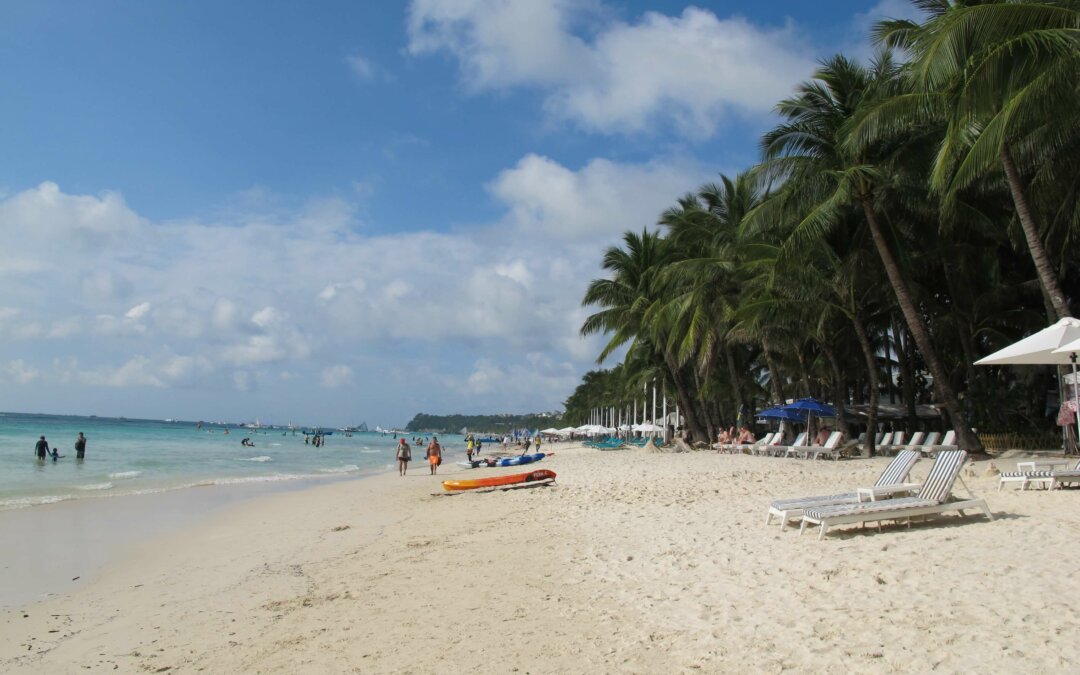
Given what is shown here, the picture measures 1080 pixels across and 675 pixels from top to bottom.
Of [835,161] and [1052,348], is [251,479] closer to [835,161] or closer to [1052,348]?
[835,161]

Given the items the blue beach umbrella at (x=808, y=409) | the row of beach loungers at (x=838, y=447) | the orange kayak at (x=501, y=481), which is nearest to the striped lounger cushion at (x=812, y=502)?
the orange kayak at (x=501, y=481)

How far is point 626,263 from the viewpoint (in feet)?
99.9

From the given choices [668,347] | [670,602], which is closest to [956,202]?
[668,347]

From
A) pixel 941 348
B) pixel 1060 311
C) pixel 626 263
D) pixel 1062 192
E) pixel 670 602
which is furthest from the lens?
pixel 626 263

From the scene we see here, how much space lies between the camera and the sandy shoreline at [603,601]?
4199 millimetres

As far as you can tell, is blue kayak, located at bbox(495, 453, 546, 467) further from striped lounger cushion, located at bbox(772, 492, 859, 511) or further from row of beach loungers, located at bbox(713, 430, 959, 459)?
striped lounger cushion, located at bbox(772, 492, 859, 511)

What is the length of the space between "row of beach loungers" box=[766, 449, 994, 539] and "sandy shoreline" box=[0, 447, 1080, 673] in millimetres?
189

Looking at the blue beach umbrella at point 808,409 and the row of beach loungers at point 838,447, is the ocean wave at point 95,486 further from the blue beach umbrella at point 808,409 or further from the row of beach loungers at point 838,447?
the blue beach umbrella at point 808,409

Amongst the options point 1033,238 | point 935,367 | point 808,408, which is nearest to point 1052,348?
point 1033,238

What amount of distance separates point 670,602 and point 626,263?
25.8m

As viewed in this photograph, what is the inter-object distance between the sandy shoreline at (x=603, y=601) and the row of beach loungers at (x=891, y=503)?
0.62 feet

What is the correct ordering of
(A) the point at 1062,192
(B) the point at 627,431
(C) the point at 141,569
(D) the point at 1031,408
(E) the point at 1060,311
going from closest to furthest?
(C) the point at 141,569 < (E) the point at 1060,311 < (A) the point at 1062,192 < (D) the point at 1031,408 < (B) the point at 627,431

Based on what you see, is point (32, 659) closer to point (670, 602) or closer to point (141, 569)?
point (141, 569)

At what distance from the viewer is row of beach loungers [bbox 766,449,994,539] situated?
264 inches
